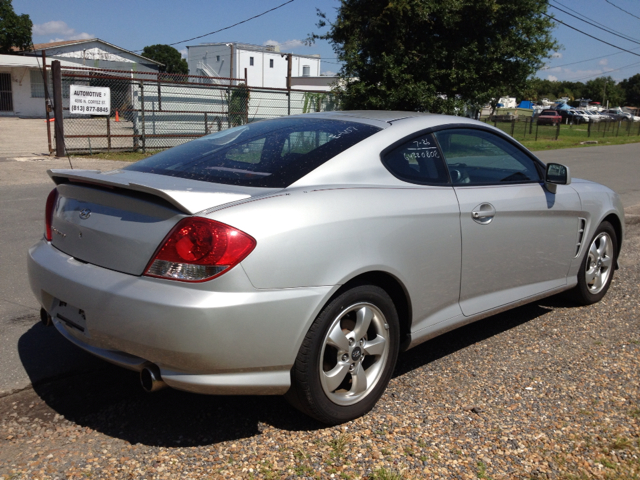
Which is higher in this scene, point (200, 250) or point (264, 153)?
point (264, 153)

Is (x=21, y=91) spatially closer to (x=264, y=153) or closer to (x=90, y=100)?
(x=90, y=100)

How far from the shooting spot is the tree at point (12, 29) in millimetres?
49062

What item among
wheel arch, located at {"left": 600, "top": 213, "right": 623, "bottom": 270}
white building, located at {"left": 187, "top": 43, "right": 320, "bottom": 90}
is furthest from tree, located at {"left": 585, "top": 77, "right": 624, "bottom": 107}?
wheel arch, located at {"left": 600, "top": 213, "right": 623, "bottom": 270}

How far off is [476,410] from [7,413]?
237 cm

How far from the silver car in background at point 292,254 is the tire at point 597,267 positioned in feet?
3.20

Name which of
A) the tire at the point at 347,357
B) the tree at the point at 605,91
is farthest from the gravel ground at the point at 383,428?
the tree at the point at 605,91

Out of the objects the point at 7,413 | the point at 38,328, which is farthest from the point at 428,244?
the point at 38,328

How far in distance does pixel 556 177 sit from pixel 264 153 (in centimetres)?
212

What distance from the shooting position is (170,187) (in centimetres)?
278

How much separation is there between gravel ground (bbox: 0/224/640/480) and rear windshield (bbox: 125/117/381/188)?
3.91 feet

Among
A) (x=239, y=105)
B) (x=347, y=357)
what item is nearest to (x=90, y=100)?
(x=239, y=105)

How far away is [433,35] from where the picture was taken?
19.3 m

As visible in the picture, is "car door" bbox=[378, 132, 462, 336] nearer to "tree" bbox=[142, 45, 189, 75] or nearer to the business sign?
the business sign

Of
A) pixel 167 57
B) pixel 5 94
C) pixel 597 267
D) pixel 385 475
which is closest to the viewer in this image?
pixel 385 475
